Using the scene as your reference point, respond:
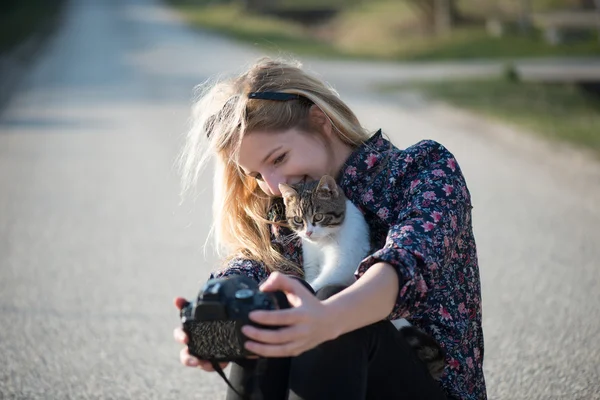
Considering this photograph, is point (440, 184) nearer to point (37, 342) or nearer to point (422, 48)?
point (37, 342)

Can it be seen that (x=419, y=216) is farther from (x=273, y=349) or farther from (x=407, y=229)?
(x=273, y=349)

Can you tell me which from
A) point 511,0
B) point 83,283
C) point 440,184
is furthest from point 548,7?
point 440,184

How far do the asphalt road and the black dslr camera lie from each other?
4.77ft

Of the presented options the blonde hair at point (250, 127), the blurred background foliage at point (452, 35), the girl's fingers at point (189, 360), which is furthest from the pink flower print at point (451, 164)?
the blurred background foliage at point (452, 35)

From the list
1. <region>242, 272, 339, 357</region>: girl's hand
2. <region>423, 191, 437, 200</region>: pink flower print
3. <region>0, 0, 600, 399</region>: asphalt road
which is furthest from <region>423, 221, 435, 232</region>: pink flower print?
<region>0, 0, 600, 399</region>: asphalt road

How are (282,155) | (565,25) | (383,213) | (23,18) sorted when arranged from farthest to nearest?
(23,18) → (565,25) → (282,155) → (383,213)

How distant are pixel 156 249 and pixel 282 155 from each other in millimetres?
3354

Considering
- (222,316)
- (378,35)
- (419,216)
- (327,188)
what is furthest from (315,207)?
(378,35)

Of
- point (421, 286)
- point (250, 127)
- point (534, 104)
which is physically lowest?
point (534, 104)

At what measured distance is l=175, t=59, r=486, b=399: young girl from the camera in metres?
1.87

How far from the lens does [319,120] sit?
2510 millimetres

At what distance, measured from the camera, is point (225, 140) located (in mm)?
2488

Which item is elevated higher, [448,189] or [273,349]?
[448,189]

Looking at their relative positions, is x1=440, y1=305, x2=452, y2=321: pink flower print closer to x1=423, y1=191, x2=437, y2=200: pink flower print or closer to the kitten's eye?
x1=423, y1=191, x2=437, y2=200: pink flower print
